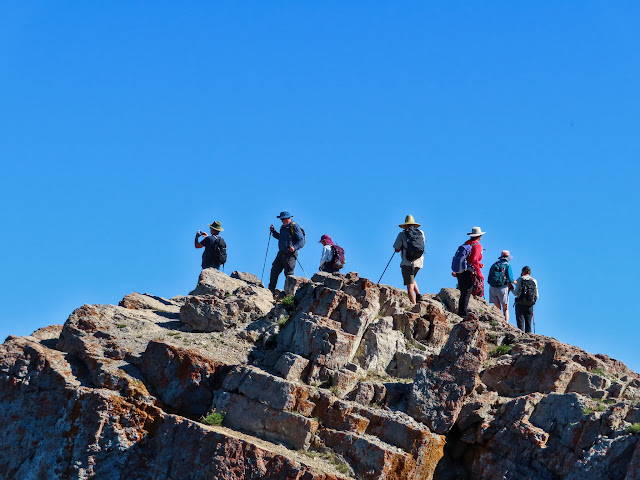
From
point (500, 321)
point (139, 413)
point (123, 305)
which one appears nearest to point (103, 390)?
point (139, 413)

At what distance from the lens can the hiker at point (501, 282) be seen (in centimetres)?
3616

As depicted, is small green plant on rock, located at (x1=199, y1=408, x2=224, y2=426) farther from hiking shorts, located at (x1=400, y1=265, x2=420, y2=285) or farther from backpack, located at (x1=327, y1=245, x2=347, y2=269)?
backpack, located at (x1=327, y1=245, x2=347, y2=269)

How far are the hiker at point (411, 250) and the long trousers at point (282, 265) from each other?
4.10 meters

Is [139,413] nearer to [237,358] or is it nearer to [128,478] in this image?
[128,478]

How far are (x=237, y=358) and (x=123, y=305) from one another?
5763 mm

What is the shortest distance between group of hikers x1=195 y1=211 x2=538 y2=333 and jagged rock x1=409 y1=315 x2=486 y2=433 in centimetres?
586

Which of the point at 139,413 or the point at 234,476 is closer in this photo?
the point at 234,476

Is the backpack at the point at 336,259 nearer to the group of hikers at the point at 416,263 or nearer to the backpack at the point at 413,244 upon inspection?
the group of hikers at the point at 416,263

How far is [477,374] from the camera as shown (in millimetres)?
26578

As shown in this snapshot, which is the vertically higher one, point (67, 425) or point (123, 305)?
point (123, 305)

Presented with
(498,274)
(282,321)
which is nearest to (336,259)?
(498,274)

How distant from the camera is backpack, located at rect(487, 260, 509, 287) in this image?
119ft

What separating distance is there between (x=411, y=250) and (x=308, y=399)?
367 inches

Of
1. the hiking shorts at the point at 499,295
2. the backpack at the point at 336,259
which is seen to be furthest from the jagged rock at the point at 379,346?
the backpack at the point at 336,259
